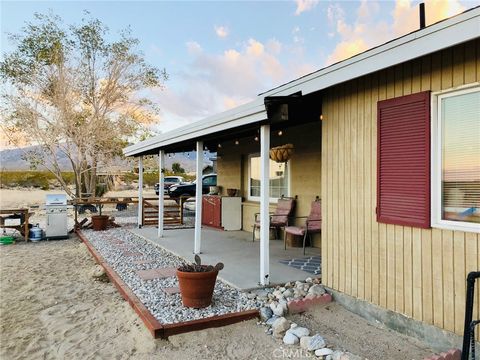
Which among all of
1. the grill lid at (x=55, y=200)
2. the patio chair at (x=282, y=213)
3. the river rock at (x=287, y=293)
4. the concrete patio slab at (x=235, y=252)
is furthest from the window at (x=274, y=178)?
the grill lid at (x=55, y=200)

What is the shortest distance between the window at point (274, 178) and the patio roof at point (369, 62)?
9.31 ft

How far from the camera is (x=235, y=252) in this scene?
6391 millimetres

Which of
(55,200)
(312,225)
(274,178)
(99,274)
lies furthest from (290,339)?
(55,200)

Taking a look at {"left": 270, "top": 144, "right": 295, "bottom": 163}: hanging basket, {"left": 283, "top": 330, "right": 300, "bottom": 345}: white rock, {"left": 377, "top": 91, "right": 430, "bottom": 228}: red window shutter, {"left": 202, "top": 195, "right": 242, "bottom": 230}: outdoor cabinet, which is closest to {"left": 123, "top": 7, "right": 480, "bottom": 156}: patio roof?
{"left": 377, "top": 91, "right": 430, "bottom": 228}: red window shutter

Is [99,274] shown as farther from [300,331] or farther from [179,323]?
[300,331]

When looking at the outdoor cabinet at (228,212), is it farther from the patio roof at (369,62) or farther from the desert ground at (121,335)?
the desert ground at (121,335)

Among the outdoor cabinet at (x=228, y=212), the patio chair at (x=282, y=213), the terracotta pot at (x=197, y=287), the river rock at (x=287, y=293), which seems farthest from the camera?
the outdoor cabinet at (x=228, y=212)

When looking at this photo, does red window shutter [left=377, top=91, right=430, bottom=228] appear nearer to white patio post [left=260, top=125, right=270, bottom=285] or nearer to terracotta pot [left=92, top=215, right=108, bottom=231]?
white patio post [left=260, top=125, right=270, bottom=285]

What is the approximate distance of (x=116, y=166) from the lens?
17.3m

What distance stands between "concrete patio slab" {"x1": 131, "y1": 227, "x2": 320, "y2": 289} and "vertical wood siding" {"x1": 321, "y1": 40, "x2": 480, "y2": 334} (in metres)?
0.92

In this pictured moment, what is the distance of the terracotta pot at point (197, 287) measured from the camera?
3.74 m

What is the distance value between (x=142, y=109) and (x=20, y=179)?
22.3 meters

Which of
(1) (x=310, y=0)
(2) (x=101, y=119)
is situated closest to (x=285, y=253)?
(1) (x=310, y=0)

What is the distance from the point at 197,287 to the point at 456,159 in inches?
105
